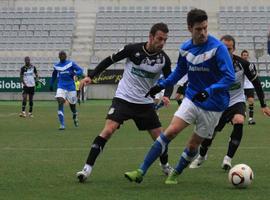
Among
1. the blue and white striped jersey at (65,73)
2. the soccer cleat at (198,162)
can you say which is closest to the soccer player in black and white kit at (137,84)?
the soccer cleat at (198,162)

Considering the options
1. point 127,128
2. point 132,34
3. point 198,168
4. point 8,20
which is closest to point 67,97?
point 127,128

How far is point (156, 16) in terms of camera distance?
4816 centimetres

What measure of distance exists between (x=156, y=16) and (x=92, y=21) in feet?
15.7

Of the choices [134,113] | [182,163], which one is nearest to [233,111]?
[134,113]

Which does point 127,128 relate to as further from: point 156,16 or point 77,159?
point 156,16

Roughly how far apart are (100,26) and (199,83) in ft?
130

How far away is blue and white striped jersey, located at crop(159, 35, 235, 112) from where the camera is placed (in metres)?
7.87

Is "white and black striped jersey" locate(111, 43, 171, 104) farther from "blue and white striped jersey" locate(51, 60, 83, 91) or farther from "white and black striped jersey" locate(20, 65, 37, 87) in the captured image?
"white and black striped jersey" locate(20, 65, 37, 87)

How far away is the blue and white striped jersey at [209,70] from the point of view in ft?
25.8

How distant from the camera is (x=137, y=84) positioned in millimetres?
9148

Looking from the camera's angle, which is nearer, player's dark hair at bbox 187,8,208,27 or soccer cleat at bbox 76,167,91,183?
player's dark hair at bbox 187,8,208,27

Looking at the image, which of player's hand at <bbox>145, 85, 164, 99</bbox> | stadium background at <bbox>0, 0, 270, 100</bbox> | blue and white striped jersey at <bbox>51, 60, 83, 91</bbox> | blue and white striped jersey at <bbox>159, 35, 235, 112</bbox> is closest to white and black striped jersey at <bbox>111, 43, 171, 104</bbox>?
player's hand at <bbox>145, 85, 164, 99</bbox>

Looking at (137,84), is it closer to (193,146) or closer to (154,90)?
(154,90)

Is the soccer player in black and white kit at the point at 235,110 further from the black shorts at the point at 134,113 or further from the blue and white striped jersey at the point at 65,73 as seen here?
the blue and white striped jersey at the point at 65,73
